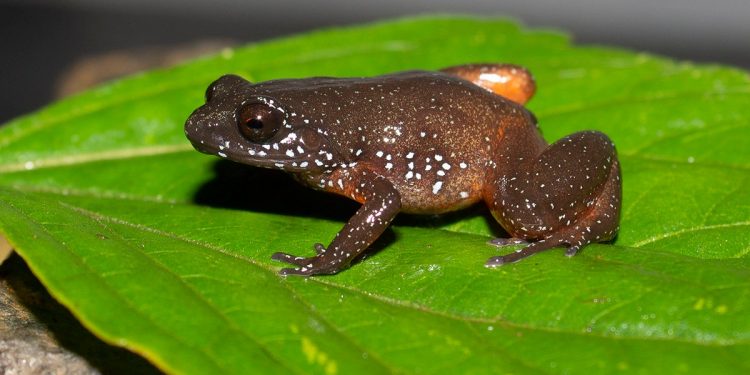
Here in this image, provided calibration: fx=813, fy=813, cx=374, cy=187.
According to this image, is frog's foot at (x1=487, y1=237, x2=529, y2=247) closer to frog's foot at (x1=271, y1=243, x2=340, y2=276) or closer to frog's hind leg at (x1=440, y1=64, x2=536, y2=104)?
frog's foot at (x1=271, y1=243, x2=340, y2=276)

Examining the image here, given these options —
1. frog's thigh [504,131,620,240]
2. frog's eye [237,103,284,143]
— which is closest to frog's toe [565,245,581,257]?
frog's thigh [504,131,620,240]

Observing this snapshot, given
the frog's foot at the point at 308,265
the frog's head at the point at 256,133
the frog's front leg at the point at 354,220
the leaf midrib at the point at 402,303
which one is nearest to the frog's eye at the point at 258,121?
the frog's head at the point at 256,133

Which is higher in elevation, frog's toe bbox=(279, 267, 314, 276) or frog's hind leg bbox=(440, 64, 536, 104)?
frog's hind leg bbox=(440, 64, 536, 104)

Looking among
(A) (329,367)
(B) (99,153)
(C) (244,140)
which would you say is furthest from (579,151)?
(B) (99,153)

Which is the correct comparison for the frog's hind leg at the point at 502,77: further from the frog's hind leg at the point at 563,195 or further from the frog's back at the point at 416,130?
the frog's hind leg at the point at 563,195

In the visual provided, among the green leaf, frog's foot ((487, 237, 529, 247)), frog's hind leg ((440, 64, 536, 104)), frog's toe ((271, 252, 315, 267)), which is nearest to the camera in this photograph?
the green leaf

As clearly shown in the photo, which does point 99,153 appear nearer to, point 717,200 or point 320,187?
point 320,187

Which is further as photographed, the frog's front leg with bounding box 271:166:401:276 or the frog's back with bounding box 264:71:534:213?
the frog's back with bounding box 264:71:534:213
